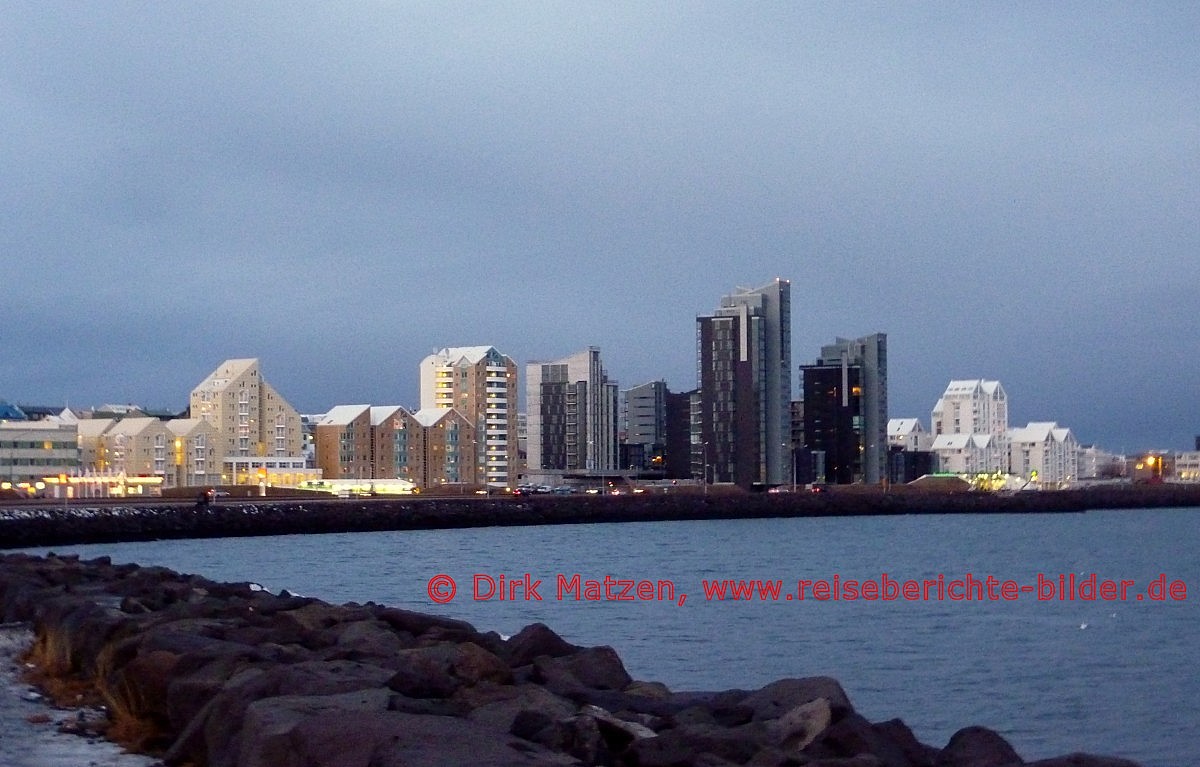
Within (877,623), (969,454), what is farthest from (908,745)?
(969,454)

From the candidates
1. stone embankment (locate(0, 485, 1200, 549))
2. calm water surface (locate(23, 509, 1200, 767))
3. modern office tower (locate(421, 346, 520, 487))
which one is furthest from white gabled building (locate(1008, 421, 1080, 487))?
calm water surface (locate(23, 509, 1200, 767))

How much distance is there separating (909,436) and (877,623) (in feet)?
495

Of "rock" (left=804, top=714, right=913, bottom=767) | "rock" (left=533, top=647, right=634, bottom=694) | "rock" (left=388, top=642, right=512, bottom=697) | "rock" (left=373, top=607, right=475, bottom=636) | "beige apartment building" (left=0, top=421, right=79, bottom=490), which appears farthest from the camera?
"beige apartment building" (left=0, top=421, right=79, bottom=490)

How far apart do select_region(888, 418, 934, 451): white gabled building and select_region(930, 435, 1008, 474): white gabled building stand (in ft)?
12.0

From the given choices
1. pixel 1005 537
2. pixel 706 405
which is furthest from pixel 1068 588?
pixel 706 405

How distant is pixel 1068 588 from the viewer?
32.8 m

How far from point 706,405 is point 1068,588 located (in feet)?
349

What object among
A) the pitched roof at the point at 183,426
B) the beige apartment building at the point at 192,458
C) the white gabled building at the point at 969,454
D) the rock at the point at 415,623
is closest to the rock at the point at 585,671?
the rock at the point at 415,623

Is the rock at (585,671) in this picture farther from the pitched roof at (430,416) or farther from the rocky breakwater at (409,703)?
the pitched roof at (430,416)

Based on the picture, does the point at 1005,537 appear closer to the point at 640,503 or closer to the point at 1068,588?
the point at 640,503

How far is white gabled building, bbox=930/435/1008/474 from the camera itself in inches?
6373

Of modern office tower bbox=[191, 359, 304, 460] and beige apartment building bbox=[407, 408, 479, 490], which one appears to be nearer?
modern office tower bbox=[191, 359, 304, 460]

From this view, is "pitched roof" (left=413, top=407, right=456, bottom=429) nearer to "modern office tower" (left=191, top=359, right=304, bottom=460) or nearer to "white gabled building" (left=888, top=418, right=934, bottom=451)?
"modern office tower" (left=191, top=359, right=304, bottom=460)

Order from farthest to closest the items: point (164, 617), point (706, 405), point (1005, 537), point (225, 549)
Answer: point (706, 405)
point (1005, 537)
point (225, 549)
point (164, 617)
